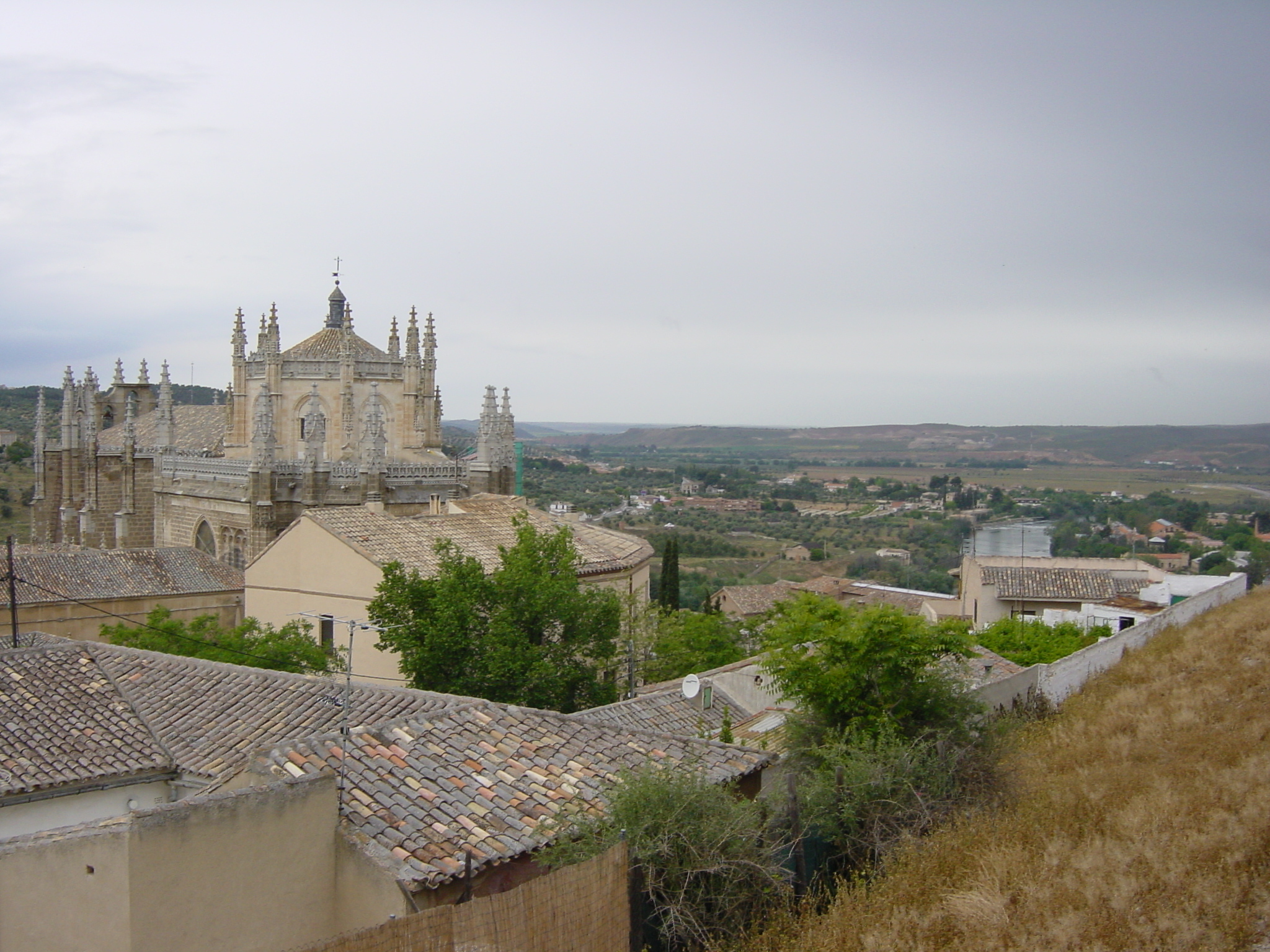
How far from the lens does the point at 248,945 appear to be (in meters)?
7.41

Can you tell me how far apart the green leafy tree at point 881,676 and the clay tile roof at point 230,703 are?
3585mm

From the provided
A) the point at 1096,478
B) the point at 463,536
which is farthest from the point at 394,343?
the point at 1096,478

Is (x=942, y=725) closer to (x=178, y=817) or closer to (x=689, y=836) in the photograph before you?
(x=689, y=836)

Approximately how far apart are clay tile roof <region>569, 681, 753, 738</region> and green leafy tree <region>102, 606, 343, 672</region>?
229 inches

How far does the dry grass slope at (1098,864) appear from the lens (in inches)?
289

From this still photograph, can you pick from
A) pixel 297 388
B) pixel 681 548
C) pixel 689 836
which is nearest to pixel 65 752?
pixel 689 836

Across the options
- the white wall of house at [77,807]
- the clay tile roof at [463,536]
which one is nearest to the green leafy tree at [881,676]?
the white wall of house at [77,807]

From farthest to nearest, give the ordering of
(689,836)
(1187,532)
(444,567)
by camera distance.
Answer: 1. (1187,532)
2. (444,567)
3. (689,836)

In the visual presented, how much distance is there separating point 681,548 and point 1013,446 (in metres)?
96.6

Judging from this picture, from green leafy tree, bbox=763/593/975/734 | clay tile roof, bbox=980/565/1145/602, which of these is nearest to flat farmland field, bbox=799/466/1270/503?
clay tile roof, bbox=980/565/1145/602

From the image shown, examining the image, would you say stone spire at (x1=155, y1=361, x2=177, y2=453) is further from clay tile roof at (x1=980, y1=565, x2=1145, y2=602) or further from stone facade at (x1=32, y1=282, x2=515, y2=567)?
clay tile roof at (x1=980, y1=565, x2=1145, y2=602)

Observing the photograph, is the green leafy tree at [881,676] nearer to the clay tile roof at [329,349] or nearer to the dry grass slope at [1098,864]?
the dry grass slope at [1098,864]

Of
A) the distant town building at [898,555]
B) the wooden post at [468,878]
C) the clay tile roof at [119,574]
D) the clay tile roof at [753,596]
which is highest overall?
the wooden post at [468,878]

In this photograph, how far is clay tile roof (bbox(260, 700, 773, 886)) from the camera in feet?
27.0
